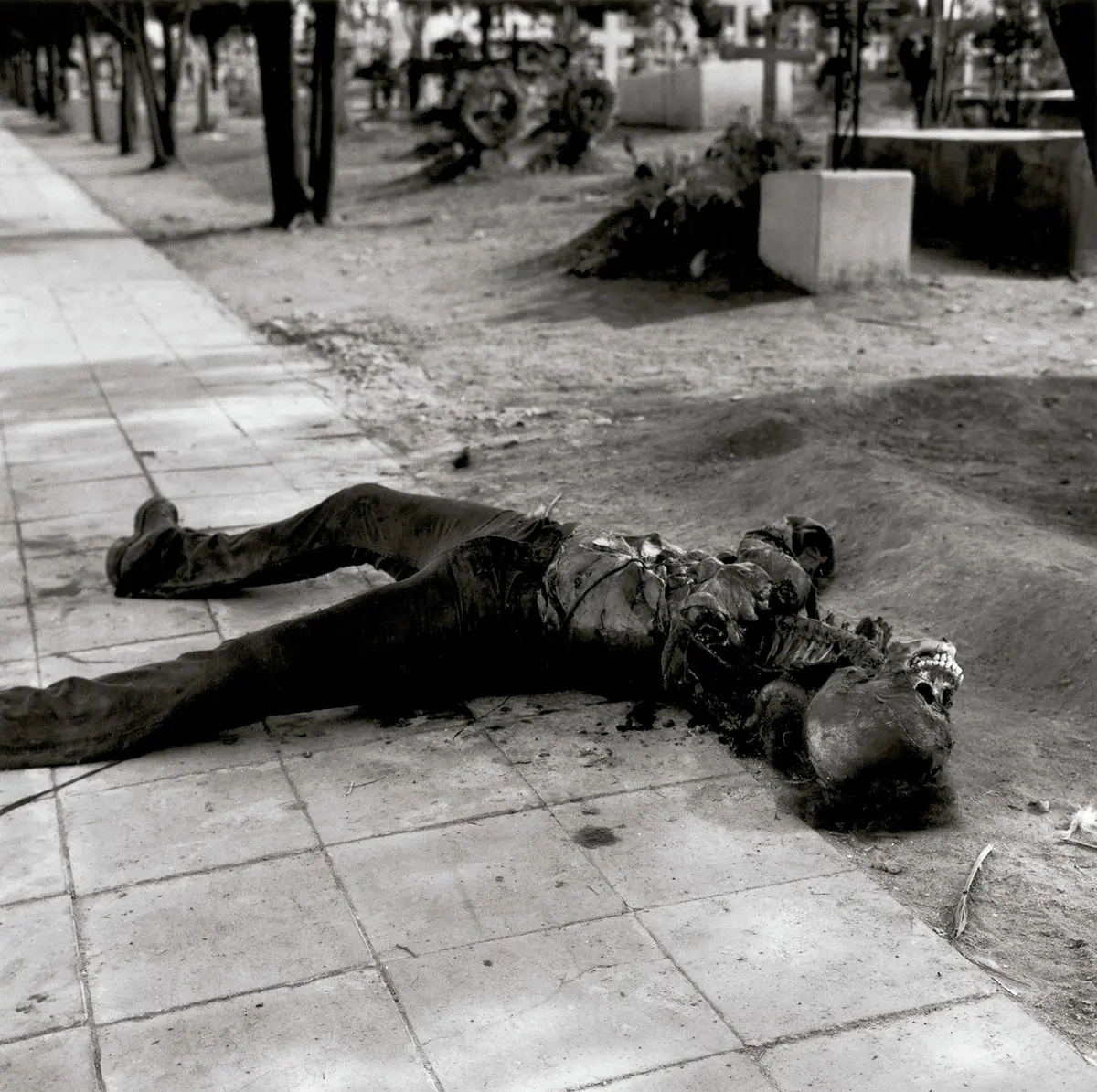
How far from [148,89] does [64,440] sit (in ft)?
65.5

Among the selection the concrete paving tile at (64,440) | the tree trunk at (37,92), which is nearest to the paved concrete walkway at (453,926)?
the concrete paving tile at (64,440)

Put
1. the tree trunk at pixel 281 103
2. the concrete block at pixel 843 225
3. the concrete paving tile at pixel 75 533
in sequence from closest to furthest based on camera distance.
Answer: the concrete paving tile at pixel 75 533
the concrete block at pixel 843 225
the tree trunk at pixel 281 103

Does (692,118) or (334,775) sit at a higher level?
(692,118)

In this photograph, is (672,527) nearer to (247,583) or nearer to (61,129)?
(247,583)

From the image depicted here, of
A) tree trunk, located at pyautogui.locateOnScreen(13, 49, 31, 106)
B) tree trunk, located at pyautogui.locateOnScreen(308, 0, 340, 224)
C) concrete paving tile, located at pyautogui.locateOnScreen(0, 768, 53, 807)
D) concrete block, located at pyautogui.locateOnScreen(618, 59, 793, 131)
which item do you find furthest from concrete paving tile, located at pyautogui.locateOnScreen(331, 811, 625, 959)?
tree trunk, located at pyautogui.locateOnScreen(13, 49, 31, 106)

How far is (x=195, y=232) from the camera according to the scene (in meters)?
16.8

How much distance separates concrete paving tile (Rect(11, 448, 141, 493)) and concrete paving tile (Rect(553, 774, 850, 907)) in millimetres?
3820

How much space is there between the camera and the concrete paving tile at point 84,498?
19.8 ft

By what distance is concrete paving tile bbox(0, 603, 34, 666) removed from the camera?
4.48m

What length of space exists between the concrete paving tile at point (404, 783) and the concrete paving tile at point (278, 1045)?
0.65 m

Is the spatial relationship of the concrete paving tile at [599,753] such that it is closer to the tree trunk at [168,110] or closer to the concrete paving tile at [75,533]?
the concrete paving tile at [75,533]

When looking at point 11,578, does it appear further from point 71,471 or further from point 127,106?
point 127,106

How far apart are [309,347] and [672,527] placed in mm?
4747

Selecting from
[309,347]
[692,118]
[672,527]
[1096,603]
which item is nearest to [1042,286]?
[309,347]
